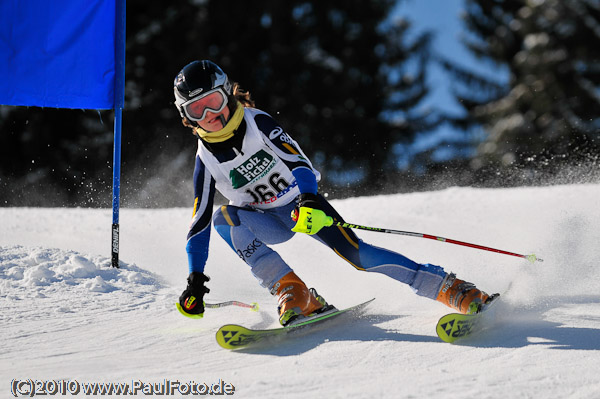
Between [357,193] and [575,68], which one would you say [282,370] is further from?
[575,68]

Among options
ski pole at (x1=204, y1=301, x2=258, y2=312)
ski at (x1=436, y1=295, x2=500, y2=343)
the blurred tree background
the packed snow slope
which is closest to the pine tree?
the blurred tree background

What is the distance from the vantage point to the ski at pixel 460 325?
2648 mm

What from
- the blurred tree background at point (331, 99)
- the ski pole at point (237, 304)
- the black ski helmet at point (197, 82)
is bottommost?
the ski pole at point (237, 304)

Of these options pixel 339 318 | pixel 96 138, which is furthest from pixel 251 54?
pixel 339 318

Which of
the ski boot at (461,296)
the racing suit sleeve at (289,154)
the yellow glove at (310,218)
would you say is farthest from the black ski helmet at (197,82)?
the ski boot at (461,296)

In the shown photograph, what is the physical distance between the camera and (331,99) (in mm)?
18984

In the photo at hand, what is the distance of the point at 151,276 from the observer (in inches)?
179

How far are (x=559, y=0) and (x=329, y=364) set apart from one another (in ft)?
66.6

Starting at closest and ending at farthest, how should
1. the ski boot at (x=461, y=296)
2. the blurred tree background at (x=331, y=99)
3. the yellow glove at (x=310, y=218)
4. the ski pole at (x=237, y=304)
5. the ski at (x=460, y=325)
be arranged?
the ski at (x=460, y=325)
the yellow glove at (x=310, y=218)
the ski boot at (x=461, y=296)
the ski pole at (x=237, y=304)
the blurred tree background at (x=331, y=99)

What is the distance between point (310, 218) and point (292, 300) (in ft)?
1.47

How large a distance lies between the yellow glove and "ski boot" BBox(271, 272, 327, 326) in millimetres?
350

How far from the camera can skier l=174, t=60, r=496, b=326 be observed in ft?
9.86

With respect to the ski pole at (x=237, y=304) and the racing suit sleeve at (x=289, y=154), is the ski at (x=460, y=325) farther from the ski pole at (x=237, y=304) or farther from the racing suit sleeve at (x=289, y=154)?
the ski pole at (x=237, y=304)

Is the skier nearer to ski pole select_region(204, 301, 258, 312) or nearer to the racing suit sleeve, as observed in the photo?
the racing suit sleeve
